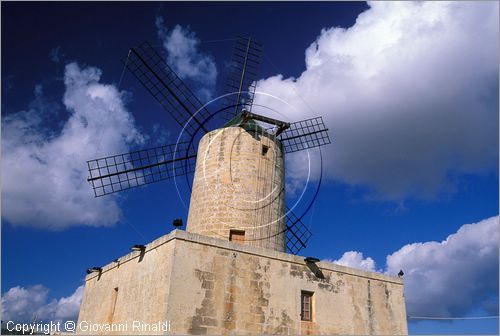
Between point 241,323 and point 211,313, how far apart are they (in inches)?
34.7

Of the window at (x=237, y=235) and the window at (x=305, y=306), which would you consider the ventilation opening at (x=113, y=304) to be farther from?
the window at (x=305, y=306)

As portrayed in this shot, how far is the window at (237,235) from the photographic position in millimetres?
13078

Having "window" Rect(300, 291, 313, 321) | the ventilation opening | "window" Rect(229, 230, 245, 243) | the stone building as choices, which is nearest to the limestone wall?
the stone building

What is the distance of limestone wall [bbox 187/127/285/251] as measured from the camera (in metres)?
13.3

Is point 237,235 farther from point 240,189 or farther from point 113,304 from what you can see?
point 113,304

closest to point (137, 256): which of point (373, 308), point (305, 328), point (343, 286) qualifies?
point (305, 328)

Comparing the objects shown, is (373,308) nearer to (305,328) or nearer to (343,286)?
(343,286)

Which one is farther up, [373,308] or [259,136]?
[259,136]

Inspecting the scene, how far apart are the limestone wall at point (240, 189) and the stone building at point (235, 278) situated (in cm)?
3

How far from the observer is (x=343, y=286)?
12.7 meters

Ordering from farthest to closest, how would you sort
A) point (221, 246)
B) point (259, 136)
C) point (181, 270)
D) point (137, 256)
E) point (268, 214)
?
point (259, 136), point (268, 214), point (137, 256), point (221, 246), point (181, 270)

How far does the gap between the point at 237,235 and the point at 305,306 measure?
297 centimetres

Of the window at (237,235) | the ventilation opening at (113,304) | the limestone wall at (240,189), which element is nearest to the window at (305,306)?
the limestone wall at (240,189)

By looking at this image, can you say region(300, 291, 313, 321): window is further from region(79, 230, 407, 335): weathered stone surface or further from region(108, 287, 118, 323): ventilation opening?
region(108, 287, 118, 323): ventilation opening
